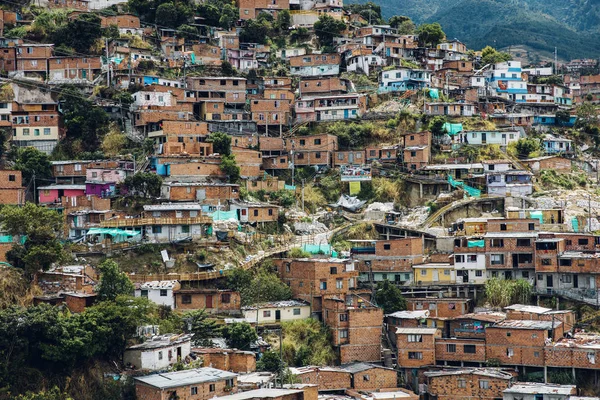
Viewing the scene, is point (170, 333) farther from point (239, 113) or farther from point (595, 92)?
point (595, 92)

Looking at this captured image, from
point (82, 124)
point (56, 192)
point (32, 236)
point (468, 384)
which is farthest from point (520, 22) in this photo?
point (32, 236)

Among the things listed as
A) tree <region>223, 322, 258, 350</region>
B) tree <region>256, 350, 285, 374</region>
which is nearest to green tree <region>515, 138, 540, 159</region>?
tree <region>223, 322, 258, 350</region>

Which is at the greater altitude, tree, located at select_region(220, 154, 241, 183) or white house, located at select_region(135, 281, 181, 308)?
tree, located at select_region(220, 154, 241, 183)

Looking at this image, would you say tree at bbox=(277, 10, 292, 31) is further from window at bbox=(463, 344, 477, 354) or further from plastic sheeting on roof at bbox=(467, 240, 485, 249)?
window at bbox=(463, 344, 477, 354)

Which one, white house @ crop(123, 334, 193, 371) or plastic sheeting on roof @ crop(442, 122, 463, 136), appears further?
plastic sheeting on roof @ crop(442, 122, 463, 136)

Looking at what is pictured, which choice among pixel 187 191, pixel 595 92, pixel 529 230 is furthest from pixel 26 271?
pixel 595 92
